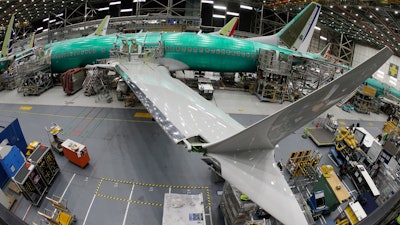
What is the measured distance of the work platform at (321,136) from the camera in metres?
14.8

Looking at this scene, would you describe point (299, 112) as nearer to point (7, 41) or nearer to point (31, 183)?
point (31, 183)

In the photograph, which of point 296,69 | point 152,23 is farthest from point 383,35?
point 152,23

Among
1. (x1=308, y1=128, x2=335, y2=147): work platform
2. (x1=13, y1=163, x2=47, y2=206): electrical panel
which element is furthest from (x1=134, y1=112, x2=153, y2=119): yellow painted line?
(x1=308, y1=128, x2=335, y2=147): work platform

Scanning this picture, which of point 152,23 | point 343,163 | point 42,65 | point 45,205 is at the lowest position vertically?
point 45,205

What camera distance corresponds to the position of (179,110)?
9.80 metres

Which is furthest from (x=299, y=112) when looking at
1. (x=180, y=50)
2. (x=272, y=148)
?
(x=180, y=50)

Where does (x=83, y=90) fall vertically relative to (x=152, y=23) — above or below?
below

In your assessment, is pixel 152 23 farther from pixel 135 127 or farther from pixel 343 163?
pixel 343 163

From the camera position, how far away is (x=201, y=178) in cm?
1156

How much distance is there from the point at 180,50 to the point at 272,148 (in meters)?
16.0

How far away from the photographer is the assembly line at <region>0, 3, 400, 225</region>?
5.68 m

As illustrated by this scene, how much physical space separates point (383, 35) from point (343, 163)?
1098 inches

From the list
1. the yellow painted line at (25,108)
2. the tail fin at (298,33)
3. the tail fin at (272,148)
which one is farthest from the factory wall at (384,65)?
the yellow painted line at (25,108)

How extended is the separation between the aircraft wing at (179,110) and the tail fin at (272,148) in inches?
58.1
